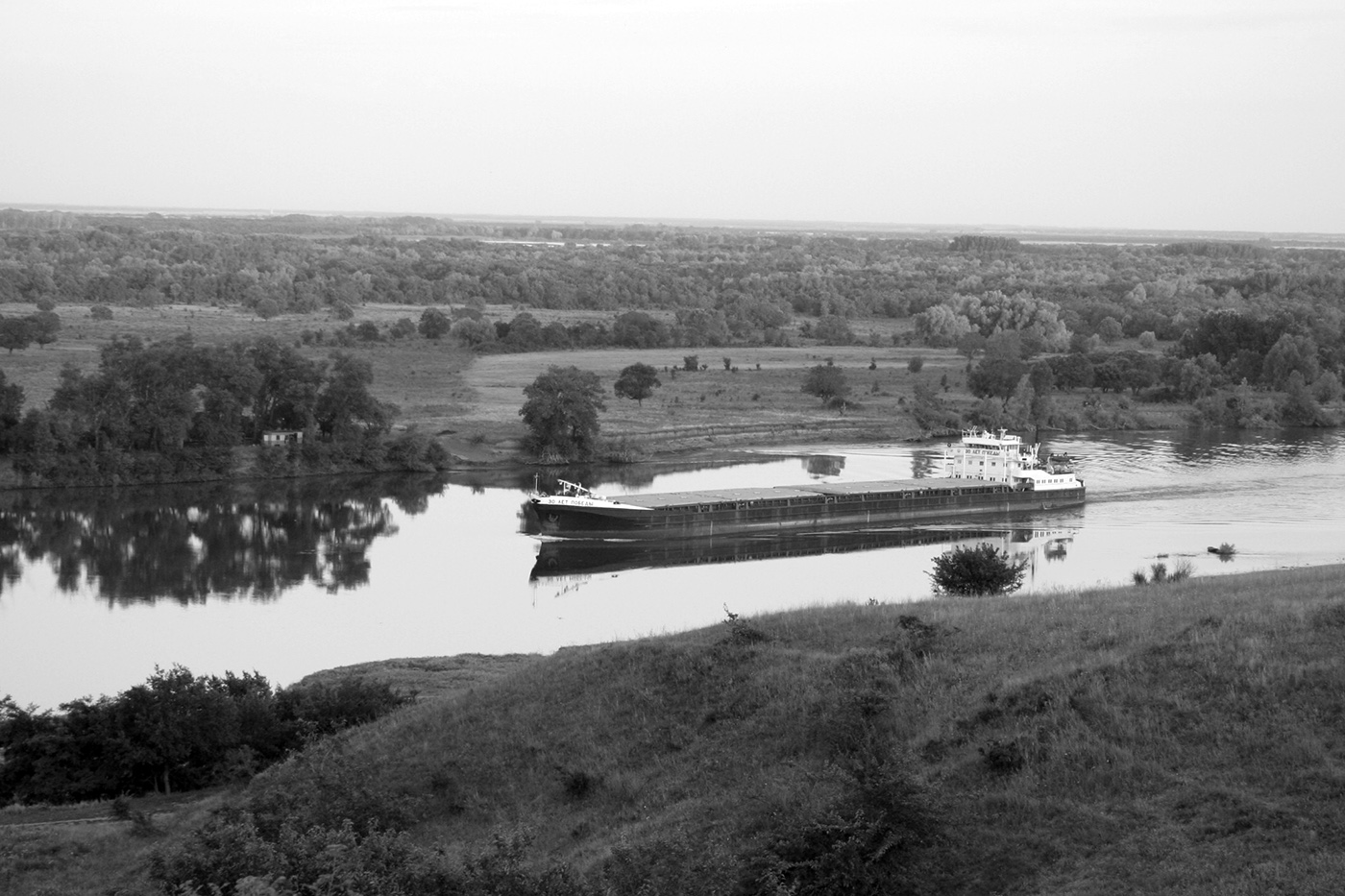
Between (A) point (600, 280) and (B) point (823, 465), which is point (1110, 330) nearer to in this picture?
(A) point (600, 280)

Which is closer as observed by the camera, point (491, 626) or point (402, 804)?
point (402, 804)

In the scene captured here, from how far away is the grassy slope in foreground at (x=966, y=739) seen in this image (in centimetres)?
1082

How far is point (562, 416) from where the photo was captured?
1913 inches

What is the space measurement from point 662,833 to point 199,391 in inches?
1508

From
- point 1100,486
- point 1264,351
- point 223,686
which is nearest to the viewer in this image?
point 223,686

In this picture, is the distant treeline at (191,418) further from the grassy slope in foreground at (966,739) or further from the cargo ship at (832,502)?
the grassy slope in foreground at (966,739)

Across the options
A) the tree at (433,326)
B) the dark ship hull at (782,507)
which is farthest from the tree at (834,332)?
the dark ship hull at (782,507)

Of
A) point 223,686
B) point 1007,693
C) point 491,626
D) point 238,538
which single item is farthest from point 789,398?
point 1007,693

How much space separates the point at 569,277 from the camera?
116 m

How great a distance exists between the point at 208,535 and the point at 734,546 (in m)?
13.0

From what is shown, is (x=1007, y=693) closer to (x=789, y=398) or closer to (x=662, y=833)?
(x=662, y=833)

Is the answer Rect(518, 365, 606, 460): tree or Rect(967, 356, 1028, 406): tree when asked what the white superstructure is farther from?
Rect(967, 356, 1028, 406): tree

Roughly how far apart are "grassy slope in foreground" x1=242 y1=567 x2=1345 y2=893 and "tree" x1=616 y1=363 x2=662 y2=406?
38.7m

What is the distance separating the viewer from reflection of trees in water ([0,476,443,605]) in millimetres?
32781
